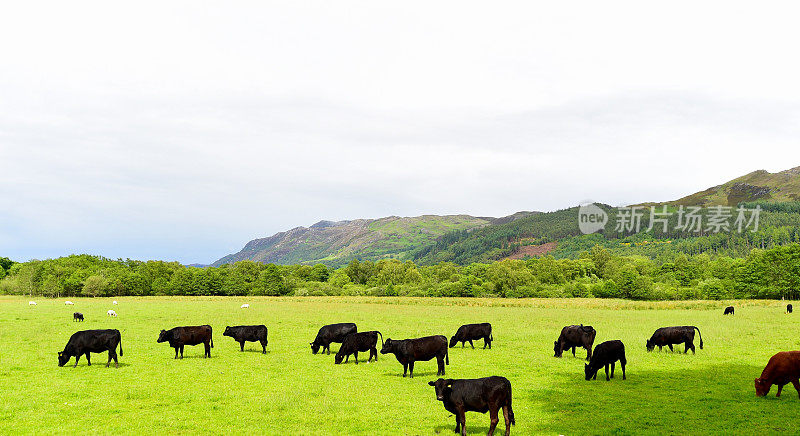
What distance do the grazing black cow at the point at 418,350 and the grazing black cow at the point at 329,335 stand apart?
7.05 meters

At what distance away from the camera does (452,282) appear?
124375 mm

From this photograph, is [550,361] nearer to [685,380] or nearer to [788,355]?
[685,380]

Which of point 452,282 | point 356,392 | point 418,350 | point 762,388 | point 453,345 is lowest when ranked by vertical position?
point 452,282

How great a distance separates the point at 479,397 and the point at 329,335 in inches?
631

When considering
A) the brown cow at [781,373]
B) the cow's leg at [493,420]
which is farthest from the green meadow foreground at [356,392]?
the cow's leg at [493,420]

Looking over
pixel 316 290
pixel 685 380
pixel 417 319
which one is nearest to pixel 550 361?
pixel 685 380

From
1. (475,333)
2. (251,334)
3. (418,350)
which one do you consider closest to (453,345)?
(475,333)

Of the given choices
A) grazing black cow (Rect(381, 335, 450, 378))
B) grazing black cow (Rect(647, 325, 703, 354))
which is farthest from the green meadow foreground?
grazing black cow (Rect(647, 325, 703, 354))

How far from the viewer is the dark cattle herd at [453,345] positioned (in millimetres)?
12586

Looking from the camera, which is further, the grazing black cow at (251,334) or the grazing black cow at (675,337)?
the grazing black cow at (251,334)

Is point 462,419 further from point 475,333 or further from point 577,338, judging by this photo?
point 475,333

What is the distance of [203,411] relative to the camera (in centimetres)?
1477

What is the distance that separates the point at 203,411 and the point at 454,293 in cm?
10220

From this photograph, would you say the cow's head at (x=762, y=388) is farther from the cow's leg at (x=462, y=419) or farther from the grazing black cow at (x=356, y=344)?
the grazing black cow at (x=356, y=344)
